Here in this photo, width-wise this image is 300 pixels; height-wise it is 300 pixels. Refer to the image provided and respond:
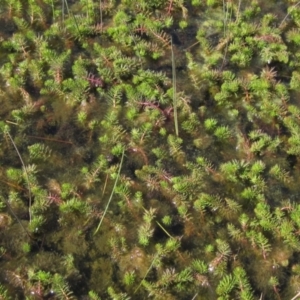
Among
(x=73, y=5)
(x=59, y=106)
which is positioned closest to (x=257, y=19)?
(x=73, y=5)

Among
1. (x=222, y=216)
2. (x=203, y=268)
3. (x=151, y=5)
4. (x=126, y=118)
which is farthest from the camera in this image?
(x=151, y=5)

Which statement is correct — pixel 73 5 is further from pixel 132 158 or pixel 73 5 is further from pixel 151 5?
pixel 132 158

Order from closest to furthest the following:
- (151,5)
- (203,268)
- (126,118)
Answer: (203,268), (126,118), (151,5)

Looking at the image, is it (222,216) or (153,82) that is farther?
(153,82)

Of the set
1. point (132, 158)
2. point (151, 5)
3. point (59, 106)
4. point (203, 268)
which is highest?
point (151, 5)

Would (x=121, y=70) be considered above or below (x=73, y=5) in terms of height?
below

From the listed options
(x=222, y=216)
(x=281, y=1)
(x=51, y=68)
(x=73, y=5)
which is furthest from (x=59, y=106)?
(x=281, y=1)
